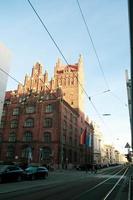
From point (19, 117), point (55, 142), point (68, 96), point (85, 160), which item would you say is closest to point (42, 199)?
point (55, 142)

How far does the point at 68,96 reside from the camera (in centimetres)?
7162

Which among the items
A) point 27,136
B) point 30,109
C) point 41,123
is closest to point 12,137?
point 27,136

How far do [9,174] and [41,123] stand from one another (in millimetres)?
37525

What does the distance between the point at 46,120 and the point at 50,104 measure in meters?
4.00

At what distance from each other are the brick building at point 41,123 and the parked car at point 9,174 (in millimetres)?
30203

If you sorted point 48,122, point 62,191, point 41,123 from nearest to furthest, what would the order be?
1. point 62,191
2. point 48,122
3. point 41,123

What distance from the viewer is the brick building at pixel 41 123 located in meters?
57.0

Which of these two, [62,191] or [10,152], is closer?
[62,191]

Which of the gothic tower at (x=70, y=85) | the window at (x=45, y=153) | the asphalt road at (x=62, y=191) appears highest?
the gothic tower at (x=70, y=85)

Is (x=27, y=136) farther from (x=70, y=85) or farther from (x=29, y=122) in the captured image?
(x=70, y=85)

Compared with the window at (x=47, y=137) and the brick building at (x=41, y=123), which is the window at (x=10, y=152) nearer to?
the brick building at (x=41, y=123)

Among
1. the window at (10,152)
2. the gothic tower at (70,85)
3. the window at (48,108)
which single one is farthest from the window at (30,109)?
the gothic tower at (70,85)

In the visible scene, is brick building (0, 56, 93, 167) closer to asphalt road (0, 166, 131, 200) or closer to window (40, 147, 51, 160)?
window (40, 147, 51, 160)

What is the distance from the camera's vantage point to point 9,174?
2262 centimetres
